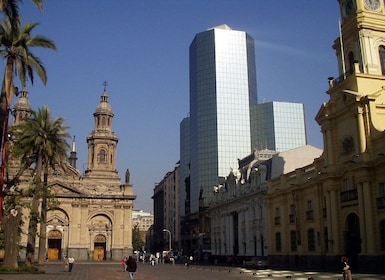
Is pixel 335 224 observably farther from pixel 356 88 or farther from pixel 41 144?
pixel 41 144

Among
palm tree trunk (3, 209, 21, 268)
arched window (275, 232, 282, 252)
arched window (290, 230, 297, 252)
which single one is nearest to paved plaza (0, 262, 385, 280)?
palm tree trunk (3, 209, 21, 268)

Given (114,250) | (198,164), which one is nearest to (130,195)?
(114,250)

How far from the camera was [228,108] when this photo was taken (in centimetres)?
12012

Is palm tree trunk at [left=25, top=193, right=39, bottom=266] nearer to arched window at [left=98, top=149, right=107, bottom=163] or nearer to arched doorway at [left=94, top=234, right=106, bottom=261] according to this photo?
arched doorway at [left=94, top=234, right=106, bottom=261]

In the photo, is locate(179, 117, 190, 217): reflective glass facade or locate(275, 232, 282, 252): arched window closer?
locate(275, 232, 282, 252): arched window

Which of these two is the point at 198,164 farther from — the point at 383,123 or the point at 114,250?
the point at 383,123

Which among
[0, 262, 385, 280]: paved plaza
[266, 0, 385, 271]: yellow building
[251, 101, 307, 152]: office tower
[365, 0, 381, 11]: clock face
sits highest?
[251, 101, 307, 152]: office tower

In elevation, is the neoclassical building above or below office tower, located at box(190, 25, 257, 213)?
below

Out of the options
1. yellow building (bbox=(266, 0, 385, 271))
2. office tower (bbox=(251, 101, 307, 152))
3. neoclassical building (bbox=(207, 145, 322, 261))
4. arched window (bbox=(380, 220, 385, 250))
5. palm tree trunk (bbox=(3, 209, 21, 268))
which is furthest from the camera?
office tower (bbox=(251, 101, 307, 152))

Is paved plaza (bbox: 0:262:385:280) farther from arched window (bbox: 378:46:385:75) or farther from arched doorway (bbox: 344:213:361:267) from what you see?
arched window (bbox: 378:46:385:75)

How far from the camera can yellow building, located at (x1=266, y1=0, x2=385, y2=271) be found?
117 ft

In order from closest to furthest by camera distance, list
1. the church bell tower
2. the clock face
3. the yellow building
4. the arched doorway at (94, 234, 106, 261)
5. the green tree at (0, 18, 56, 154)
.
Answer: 1. the green tree at (0, 18, 56, 154)
2. the yellow building
3. the clock face
4. the arched doorway at (94, 234, 106, 261)
5. the church bell tower

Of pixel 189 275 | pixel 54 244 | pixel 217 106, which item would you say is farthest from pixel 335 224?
pixel 217 106

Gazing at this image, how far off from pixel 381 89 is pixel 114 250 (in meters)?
61.2
